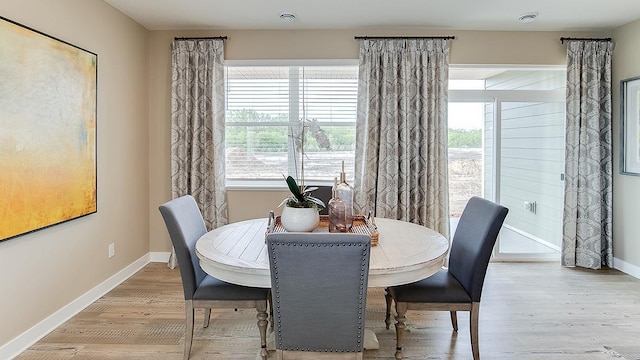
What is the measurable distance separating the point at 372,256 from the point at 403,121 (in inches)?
A: 94.9

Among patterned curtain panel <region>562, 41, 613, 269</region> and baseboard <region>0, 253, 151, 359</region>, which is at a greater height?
patterned curtain panel <region>562, 41, 613, 269</region>

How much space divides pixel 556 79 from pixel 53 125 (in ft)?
16.0

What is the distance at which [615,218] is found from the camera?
167 inches

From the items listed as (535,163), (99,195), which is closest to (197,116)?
(99,195)

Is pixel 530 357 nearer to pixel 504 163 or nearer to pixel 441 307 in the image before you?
pixel 441 307

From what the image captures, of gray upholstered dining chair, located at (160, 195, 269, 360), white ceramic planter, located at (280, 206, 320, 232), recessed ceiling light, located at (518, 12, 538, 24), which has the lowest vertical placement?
gray upholstered dining chair, located at (160, 195, 269, 360)

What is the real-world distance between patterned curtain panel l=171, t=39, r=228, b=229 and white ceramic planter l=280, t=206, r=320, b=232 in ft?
7.17

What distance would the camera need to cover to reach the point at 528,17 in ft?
12.5

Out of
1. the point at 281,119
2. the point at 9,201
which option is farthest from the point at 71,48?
the point at 281,119

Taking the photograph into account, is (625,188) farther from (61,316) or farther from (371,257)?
(61,316)

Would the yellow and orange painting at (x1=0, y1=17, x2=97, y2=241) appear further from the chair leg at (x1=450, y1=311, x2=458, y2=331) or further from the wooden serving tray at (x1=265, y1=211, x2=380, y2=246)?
the chair leg at (x1=450, y1=311, x2=458, y2=331)

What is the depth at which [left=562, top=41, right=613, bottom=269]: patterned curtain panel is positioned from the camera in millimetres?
4188

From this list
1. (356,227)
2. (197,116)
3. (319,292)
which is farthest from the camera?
(197,116)

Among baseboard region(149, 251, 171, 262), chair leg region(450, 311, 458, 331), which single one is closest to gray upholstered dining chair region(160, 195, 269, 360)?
chair leg region(450, 311, 458, 331)
